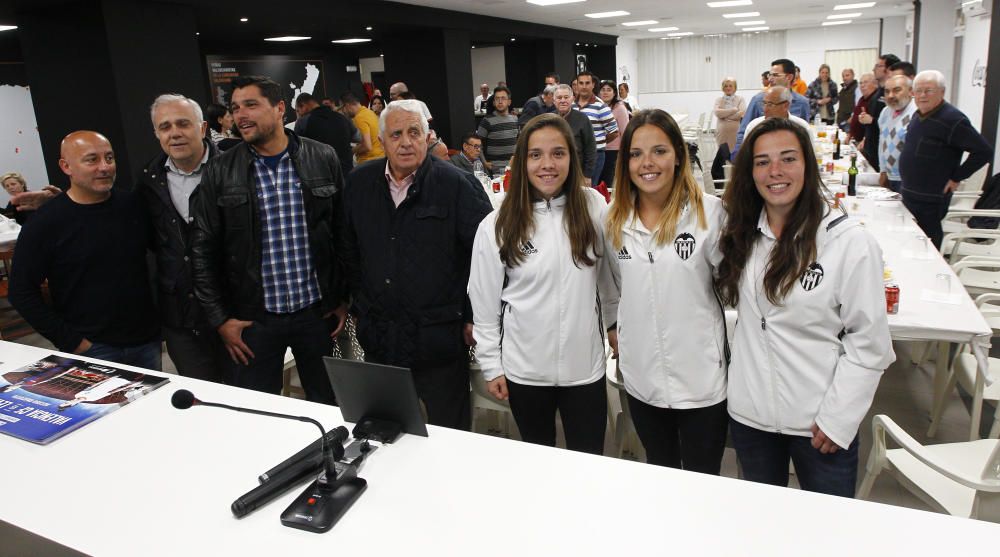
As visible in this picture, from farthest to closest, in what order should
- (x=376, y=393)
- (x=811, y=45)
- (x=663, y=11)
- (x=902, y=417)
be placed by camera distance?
1. (x=811, y=45)
2. (x=663, y=11)
3. (x=902, y=417)
4. (x=376, y=393)

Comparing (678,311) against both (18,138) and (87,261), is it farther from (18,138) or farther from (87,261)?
(18,138)

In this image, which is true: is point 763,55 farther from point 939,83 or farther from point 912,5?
point 939,83

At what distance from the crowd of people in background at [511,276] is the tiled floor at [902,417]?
768mm

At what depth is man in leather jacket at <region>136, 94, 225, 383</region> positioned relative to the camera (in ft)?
8.76

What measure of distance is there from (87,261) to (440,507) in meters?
1.99

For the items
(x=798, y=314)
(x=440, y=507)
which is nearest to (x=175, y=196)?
(x=440, y=507)

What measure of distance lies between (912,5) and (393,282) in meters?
16.4

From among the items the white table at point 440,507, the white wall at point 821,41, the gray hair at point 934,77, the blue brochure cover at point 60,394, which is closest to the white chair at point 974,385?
the white table at point 440,507

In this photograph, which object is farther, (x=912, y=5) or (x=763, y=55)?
(x=763, y=55)

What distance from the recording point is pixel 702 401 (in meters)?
1.94

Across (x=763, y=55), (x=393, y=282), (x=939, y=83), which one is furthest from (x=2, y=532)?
(x=763, y=55)

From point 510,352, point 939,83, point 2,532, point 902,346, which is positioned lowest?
point 902,346

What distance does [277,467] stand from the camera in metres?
1.64

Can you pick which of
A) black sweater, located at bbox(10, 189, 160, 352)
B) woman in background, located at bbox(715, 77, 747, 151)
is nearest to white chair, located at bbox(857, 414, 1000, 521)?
black sweater, located at bbox(10, 189, 160, 352)
